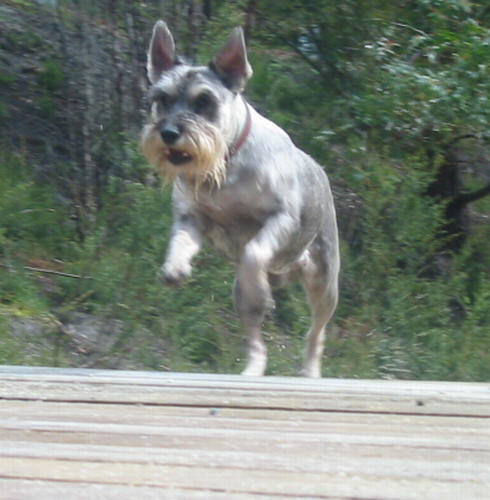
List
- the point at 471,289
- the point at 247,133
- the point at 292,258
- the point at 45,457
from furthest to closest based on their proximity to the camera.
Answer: the point at 471,289
the point at 292,258
the point at 247,133
the point at 45,457

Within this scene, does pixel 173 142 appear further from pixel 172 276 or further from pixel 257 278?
pixel 257 278

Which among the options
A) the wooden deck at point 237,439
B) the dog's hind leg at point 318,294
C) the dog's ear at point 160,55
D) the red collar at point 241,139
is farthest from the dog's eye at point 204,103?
the wooden deck at point 237,439

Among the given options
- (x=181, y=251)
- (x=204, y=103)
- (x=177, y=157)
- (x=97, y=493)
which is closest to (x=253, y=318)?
(x=181, y=251)

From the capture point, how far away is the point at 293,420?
150 inches

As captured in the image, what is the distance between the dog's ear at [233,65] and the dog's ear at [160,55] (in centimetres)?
29

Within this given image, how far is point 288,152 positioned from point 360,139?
390 centimetres

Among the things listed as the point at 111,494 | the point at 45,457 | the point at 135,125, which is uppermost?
the point at 111,494

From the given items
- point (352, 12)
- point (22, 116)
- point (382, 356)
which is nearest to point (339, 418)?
point (382, 356)

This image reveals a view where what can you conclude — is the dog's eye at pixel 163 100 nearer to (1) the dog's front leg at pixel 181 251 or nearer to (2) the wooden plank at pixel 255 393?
(1) the dog's front leg at pixel 181 251

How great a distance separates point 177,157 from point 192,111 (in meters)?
0.27

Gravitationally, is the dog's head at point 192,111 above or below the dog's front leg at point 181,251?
above

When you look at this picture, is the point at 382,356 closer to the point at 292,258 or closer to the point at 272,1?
the point at 292,258

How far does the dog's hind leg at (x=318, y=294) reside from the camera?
705 cm

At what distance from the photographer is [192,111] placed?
19.2 feet
